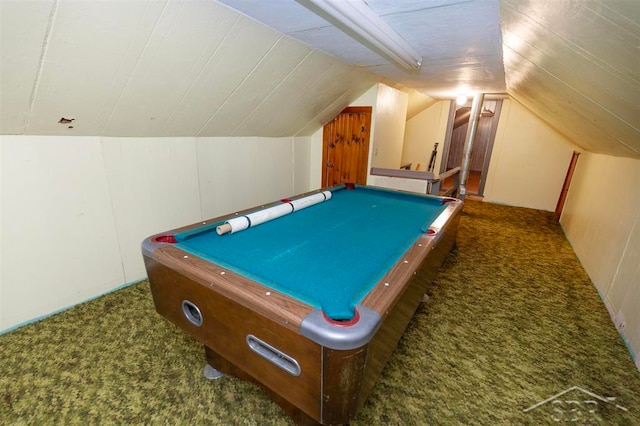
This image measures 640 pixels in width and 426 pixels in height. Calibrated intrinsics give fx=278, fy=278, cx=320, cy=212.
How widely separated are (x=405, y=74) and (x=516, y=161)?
3169 millimetres

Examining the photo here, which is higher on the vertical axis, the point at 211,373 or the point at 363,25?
the point at 363,25

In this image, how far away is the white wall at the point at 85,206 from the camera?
174 centimetres

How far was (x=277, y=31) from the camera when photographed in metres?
2.00

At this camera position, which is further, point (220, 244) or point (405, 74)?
point (405, 74)

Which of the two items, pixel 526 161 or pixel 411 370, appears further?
pixel 526 161

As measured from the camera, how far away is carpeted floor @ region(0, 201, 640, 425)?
132 centimetres

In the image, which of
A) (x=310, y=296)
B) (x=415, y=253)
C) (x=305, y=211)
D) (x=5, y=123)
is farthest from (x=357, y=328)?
(x=5, y=123)

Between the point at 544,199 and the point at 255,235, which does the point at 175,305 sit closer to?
the point at 255,235

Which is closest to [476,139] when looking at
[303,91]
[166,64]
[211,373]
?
[303,91]

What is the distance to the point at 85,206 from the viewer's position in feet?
6.59

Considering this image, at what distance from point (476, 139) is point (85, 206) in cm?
684

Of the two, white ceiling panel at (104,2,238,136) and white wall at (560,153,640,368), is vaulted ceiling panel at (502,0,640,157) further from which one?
white ceiling panel at (104,2,238,136)

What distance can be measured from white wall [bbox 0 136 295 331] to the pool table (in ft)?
3.35

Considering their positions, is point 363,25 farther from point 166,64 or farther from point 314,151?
point 314,151
